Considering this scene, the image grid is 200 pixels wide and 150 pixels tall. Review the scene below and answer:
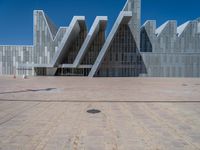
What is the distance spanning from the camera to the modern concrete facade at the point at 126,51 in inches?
1480

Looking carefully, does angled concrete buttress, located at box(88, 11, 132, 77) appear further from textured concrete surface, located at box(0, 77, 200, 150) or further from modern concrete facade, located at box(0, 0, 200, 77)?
textured concrete surface, located at box(0, 77, 200, 150)

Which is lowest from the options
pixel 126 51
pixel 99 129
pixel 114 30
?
pixel 99 129

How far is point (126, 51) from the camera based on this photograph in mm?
39375

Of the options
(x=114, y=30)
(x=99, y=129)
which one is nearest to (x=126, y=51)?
(x=114, y=30)

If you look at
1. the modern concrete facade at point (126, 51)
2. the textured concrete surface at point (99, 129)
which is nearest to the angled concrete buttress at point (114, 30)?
the modern concrete facade at point (126, 51)

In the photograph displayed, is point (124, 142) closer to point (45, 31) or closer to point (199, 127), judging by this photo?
point (199, 127)

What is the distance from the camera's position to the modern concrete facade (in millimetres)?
37594

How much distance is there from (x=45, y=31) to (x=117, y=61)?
19270 mm

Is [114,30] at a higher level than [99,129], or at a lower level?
higher

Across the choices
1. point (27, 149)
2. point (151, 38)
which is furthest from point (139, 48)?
point (27, 149)

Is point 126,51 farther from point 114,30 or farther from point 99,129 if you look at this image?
point 99,129

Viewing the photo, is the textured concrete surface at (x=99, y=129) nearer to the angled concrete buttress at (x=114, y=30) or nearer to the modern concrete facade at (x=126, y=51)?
the angled concrete buttress at (x=114, y=30)

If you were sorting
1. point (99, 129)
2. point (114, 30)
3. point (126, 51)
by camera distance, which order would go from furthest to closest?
1. point (126, 51)
2. point (114, 30)
3. point (99, 129)

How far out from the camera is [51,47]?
40156 mm
